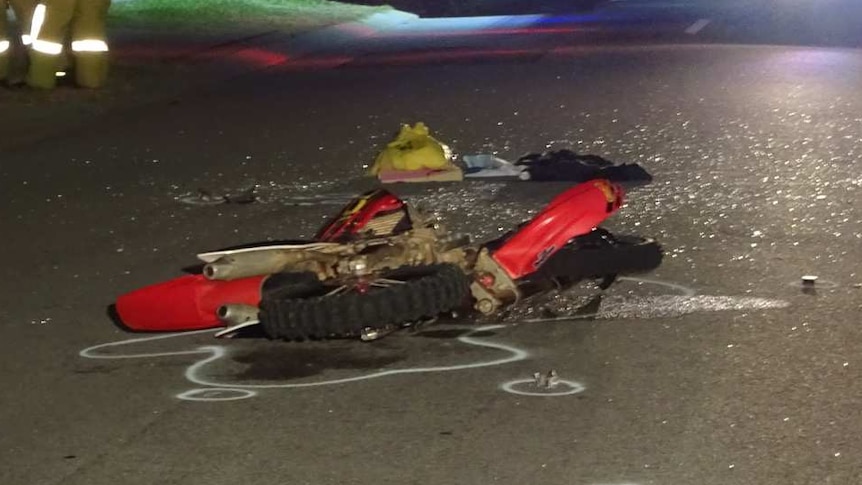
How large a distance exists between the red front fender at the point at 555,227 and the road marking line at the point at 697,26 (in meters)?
15.6

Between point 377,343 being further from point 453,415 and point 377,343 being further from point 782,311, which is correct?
point 782,311

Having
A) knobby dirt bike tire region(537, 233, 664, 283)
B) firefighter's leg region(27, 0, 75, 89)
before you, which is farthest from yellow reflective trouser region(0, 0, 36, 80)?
knobby dirt bike tire region(537, 233, 664, 283)

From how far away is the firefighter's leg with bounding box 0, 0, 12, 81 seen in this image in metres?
15.4

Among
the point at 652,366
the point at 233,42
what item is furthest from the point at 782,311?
the point at 233,42

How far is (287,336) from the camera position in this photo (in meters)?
6.32

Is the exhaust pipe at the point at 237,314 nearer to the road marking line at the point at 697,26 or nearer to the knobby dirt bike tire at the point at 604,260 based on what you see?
the knobby dirt bike tire at the point at 604,260

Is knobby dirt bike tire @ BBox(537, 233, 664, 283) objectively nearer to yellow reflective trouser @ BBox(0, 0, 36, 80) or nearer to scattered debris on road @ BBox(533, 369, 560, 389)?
scattered debris on road @ BBox(533, 369, 560, 389)

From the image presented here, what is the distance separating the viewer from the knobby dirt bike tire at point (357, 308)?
20.2 feet

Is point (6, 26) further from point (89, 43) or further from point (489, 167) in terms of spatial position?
point (489, 167)

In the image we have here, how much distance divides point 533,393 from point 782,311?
1.57 metres

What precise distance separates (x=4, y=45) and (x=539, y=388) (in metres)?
10.9

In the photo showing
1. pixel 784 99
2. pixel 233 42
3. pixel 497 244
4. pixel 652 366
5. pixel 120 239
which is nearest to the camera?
pixel 652 366

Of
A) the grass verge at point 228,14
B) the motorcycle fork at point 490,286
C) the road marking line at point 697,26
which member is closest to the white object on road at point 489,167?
the motorcycle fork at point 490,286

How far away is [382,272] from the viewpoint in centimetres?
652
